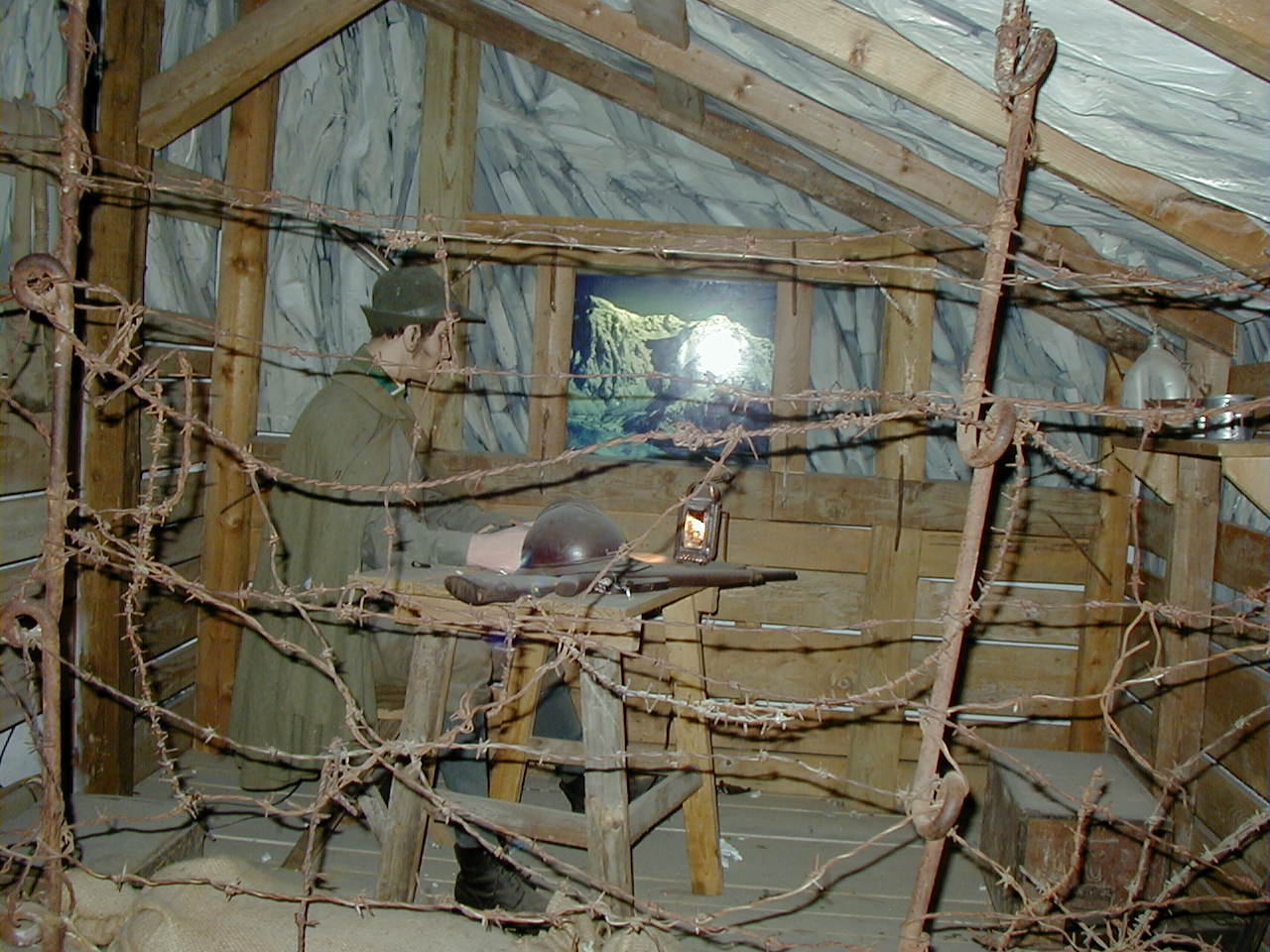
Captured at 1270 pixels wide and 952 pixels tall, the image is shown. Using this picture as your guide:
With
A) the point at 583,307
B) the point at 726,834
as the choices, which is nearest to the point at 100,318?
the point at 583,307

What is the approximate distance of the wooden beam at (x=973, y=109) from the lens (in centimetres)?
249

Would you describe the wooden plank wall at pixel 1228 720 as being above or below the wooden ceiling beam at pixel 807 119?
below

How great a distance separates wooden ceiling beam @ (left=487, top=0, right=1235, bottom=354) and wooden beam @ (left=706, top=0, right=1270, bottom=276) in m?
0.62

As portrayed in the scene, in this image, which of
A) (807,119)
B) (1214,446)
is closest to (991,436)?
(1214,446)

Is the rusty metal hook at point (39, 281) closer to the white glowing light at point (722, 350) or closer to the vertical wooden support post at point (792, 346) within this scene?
the white glowing light at point (722, 350)

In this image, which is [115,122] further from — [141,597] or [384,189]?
[141,597]

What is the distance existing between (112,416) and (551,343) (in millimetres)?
1806

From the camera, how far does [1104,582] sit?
14.2 ft

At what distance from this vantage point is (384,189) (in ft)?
15.4

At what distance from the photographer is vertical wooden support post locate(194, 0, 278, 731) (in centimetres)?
434

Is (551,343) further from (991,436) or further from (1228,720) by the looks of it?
(991,436)

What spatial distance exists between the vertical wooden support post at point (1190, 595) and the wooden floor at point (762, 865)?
822 mm

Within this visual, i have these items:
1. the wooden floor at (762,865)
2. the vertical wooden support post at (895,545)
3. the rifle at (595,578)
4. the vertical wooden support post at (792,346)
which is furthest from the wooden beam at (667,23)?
the wooden floor at (762,865)

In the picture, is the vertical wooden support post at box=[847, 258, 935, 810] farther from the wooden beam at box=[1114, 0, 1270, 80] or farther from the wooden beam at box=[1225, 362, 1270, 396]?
the wooden beam at box=[1114, 0, 1270, 80]
